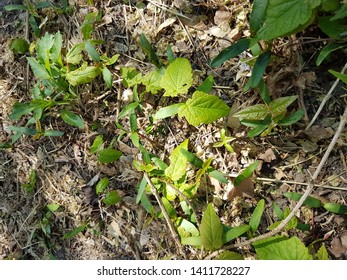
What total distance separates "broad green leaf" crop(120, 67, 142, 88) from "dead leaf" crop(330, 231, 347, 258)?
0.98 meters

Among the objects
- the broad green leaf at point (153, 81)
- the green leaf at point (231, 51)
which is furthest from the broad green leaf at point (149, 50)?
the green leaf at point (231, 51)

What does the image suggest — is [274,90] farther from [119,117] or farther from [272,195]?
[119,117]

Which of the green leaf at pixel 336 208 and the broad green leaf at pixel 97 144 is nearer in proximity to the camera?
the green leaf at pixel 336 208

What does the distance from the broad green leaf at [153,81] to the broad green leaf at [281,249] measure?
718mm

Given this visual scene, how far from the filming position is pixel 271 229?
158cm

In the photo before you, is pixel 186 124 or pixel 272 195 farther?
pixel 186 124

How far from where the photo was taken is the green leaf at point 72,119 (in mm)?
1854

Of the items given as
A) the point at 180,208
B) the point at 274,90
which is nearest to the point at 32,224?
the point at 180,208

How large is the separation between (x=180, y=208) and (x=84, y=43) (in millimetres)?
817

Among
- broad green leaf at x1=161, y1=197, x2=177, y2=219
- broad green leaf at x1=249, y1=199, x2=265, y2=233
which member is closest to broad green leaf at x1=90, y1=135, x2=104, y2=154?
broad green leaf at x1=161, y1=197, x2=177, y2=219

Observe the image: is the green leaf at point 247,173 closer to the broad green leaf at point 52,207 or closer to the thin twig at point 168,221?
the thin twig at point 168,221

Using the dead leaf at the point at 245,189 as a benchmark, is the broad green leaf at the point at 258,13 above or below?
above

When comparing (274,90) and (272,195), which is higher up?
(274,90)

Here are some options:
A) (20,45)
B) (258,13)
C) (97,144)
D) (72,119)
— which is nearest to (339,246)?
(258,13)
